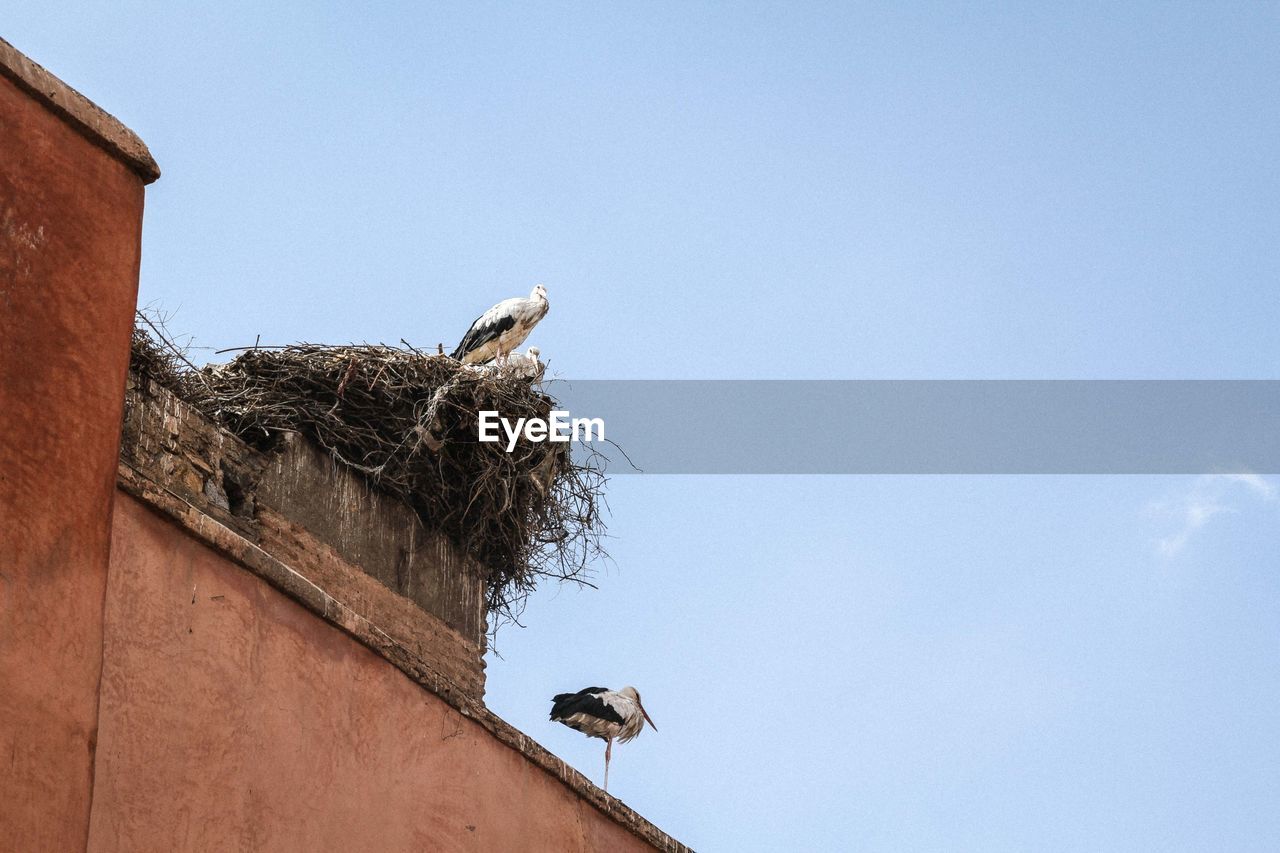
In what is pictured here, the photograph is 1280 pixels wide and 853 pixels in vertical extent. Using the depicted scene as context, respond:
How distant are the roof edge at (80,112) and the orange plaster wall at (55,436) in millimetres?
26

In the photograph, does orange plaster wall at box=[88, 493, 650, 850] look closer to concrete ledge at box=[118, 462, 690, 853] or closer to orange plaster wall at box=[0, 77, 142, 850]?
concrete ledge at box=[118, 462, 690, 853]

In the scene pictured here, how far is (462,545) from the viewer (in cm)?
1064

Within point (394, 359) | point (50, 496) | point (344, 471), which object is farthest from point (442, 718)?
point (394, 359)

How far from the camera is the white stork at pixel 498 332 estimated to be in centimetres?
1291

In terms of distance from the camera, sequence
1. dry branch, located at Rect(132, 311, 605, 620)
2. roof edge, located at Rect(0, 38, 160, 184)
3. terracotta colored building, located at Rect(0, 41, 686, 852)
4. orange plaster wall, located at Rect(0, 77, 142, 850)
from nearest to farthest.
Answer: orange plaster wall, located at Rect(0, 77, 142, 850), terracotta colored building, located at Rect(0, 41, 686, 852), roof edge, located at Rect(0, 38, 160, 184), dry branch, located at Rect(132, 311, 605, 620)

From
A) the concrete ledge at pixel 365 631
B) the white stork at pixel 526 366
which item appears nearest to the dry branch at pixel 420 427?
the white stork at pixel 526 366

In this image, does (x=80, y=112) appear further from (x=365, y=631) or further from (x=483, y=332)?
(x=483, y=332)

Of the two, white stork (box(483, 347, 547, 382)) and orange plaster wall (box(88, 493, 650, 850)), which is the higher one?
white stork (box(483, 347, 547, 382))

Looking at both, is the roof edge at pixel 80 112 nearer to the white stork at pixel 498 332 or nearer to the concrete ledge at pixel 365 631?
the concrete ledge at pixel 365 631

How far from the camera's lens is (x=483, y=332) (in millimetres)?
12969

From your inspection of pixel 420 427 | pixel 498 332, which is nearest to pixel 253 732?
pixel 420 427

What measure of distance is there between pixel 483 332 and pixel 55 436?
8318 millimetres

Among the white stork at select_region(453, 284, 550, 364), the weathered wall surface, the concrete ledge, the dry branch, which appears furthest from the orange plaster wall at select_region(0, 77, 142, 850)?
the white stork at select_region(453, 284, 550, 364)

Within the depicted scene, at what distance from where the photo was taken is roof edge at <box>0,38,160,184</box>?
16.0 feet
